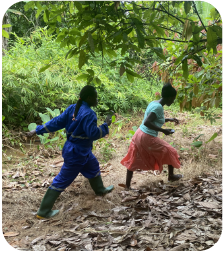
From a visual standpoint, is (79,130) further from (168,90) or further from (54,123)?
(168,90)

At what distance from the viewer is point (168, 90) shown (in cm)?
261

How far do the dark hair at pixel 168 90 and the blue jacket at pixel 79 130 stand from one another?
89 centimetres

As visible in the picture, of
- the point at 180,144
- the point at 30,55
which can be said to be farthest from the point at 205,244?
the point at 30,55

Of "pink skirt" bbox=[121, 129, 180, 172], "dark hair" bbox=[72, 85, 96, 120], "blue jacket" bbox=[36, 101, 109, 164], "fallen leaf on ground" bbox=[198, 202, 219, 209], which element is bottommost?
"fallen leaf on ground" bbox=[198, 202, 219, 209]

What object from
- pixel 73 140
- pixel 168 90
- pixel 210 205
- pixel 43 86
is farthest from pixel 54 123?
pixel 43 86

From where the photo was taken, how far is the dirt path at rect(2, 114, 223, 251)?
1.71 m

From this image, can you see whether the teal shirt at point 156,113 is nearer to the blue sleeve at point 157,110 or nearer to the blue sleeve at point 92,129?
the blue sleeve at point 157,110

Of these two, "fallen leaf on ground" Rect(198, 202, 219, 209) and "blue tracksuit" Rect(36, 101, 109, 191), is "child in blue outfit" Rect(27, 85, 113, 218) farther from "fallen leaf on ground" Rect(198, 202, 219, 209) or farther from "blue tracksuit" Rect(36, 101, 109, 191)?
"fallen leaf on ground" Rect(198, 202, 219, 209)

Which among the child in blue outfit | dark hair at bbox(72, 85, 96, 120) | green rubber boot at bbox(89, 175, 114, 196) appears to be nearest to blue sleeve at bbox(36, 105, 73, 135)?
the child in blue outfit

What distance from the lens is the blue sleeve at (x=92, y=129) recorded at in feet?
7.03

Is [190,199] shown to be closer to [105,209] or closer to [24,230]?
[105,209]

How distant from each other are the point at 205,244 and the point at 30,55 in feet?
16.2

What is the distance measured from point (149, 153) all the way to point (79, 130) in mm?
1003

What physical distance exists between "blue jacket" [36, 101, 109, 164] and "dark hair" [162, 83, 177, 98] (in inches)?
35.0
